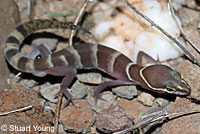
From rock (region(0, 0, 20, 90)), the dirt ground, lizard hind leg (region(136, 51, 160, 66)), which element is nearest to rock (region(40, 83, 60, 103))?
the dirt ground

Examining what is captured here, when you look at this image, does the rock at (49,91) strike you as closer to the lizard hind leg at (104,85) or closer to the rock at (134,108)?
the lizard hind leg at (104,85)

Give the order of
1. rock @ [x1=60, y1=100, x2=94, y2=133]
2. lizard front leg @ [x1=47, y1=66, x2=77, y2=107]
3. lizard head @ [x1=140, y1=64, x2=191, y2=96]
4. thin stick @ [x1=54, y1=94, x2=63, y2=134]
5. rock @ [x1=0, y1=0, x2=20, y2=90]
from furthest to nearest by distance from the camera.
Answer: rock @ [x1=0, y1=0, x2=20, y2=90] → lizard front leg @ [x1=47, y1=66, x2=77, y2=107] → rock @ [x1=60, y1=100, x2=94, y2=133] → thin stick @ [x1=54, y1=94, x2=63, y2=134] → lizard head @ [x1=140, y1=64, x2=191, y2=96]

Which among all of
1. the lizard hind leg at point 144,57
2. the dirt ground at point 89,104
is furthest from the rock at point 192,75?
the lizard hind leg at point 144,57

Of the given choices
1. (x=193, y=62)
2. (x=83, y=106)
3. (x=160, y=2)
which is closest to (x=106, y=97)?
(x=83, y=106)

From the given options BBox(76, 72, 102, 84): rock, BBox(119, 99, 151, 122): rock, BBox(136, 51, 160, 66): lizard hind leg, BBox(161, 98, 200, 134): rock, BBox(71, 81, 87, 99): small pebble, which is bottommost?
BBox(161, 98, 200, 134): rock

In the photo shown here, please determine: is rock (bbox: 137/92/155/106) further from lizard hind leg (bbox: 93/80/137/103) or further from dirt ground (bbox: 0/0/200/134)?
lizard hind leg (bbox: 93/80/137/103)

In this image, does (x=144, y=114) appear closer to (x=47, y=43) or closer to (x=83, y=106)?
(x=83, y=106)

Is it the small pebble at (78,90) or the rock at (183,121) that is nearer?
the rock at (183,121)
